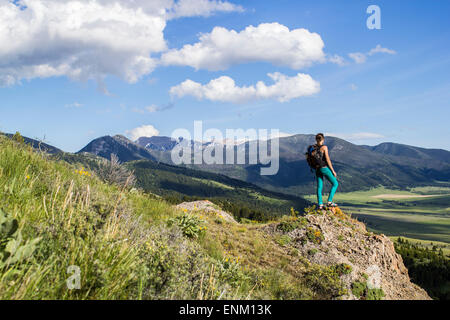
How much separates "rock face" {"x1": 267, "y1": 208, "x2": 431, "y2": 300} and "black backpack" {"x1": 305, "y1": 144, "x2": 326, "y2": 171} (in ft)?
7.48

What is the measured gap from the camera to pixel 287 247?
11.5 m

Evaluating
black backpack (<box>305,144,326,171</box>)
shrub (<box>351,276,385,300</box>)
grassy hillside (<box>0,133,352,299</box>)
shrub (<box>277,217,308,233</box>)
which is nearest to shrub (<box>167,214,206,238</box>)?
grassy hillside (<box>0,133,352,299</box>)

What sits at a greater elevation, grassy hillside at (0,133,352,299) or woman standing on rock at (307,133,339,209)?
woman standing on rock at (307,133,339,209)

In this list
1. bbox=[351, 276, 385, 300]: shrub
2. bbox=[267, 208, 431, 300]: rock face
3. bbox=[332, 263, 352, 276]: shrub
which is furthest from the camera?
bbox=[267, 208, 431, 300]: rock face

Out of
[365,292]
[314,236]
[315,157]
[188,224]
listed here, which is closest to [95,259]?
[188,224]

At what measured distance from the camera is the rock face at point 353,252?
33.9 feet

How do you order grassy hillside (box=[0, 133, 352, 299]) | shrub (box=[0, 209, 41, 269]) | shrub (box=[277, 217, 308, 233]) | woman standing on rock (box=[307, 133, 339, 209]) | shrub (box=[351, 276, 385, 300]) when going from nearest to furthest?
shrub (box=[0, 209, 41, 269]), grassy hillside (box=[0, 133, 352, 299]), shrub (box=[351, 276, 385, 300]), shrub (box=[277, 217, 308, 233]), woman standing on rock (box=[307, 133, 339, 209])

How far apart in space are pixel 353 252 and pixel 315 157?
4.06m

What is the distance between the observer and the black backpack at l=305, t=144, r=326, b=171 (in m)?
12.7

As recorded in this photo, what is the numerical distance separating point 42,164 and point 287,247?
8815 millimetres

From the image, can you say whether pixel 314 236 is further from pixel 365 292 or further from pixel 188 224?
pixel 188 224

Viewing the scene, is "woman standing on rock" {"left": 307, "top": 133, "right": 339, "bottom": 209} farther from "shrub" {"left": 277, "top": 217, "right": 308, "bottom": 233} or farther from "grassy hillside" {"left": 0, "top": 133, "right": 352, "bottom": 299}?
"grassy hillside" {"left": 0, "top": 133, "right": 352, "bottom": 299}
